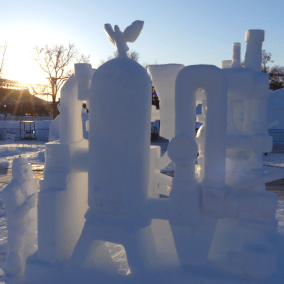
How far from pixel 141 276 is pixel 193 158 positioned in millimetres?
1182

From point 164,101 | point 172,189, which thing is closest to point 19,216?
point 172,189

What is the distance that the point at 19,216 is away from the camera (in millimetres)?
3336

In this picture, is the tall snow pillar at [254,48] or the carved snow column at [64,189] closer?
the tall snow pillar at [254,48]

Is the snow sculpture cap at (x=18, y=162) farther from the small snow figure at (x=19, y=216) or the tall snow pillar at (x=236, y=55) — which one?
the tall snow pillar at (x=236, y=55)

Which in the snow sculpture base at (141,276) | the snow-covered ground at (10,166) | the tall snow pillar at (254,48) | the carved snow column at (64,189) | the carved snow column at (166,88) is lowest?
the snow-covered ground at (10,166)

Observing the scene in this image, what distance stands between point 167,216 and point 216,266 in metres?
0.65

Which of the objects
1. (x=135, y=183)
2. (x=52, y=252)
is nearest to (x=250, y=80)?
(x=135, y=183)

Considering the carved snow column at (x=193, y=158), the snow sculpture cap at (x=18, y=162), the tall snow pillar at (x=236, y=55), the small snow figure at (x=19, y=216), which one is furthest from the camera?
the snow sculpture cap at (x=18, y=162)

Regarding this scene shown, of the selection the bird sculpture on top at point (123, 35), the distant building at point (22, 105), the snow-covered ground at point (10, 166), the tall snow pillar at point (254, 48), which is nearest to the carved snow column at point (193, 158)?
the tall snow pillar at point (254, 48)

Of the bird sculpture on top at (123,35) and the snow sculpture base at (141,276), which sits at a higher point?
the bird sculpture on top at (123,35)

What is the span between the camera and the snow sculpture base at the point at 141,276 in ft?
8.73

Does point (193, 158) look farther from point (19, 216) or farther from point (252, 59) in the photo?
point (19, 216)

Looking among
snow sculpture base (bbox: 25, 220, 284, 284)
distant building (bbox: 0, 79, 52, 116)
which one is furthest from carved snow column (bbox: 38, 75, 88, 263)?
distant building (bbox: 0, 79, 52, 116)

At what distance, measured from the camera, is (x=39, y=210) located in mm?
3053
